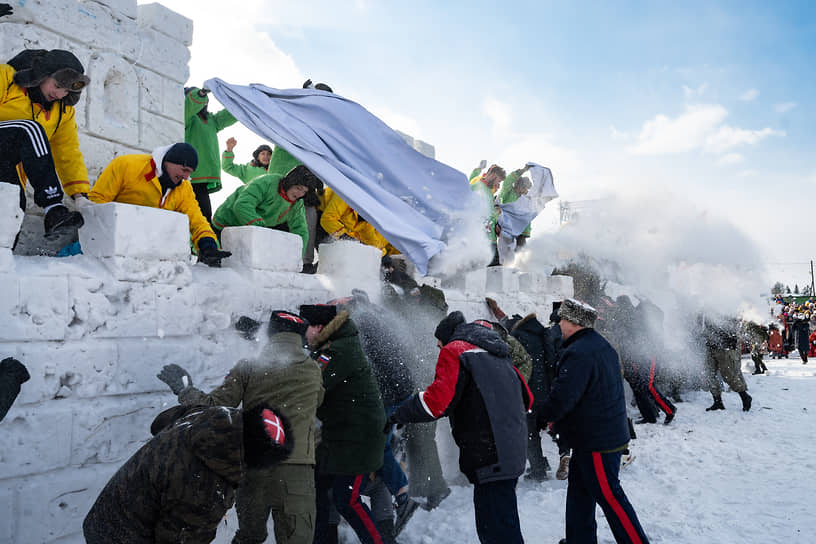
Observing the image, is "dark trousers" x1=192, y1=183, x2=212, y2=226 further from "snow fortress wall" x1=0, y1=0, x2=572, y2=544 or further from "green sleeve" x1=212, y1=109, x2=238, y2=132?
"snow fortress wall" x1=0, y1=0, x2=572, y2=544

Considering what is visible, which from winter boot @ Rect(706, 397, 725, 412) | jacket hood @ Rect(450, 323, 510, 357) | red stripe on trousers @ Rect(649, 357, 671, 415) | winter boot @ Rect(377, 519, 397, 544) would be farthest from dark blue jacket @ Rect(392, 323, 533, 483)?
winter boot @ Rect(706, 397, 725, 412)

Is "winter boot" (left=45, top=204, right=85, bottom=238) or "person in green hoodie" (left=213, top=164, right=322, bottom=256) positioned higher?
"person in green hoodie" (left=213, top=164, right=322, bottom=256)

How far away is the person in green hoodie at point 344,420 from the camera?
3.51 m

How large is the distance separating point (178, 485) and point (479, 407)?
1874 mm

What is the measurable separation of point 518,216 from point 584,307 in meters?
4.86

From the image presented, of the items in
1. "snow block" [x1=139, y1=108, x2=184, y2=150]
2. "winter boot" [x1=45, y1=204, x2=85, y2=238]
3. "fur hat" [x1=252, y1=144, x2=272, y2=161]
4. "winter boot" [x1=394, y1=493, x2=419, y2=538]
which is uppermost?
"fur hat" [x1=252, y1=144, x2=272, y2=161]

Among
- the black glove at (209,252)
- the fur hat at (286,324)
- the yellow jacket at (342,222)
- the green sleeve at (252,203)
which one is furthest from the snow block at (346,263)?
the fur hat at (286,324)

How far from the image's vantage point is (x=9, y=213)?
8.75 feet

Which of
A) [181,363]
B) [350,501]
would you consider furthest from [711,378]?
[181,363]

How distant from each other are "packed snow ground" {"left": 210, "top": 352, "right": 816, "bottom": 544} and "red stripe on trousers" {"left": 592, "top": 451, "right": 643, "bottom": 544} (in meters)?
0.73

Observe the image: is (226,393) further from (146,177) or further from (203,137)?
(203,137)

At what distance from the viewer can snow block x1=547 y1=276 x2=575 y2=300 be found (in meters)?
8.99

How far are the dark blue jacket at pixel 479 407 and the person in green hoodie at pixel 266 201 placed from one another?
2.09 meters

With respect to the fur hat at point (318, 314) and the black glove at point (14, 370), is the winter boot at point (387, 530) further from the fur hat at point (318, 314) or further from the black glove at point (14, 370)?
the black glove at point (14, 370)
